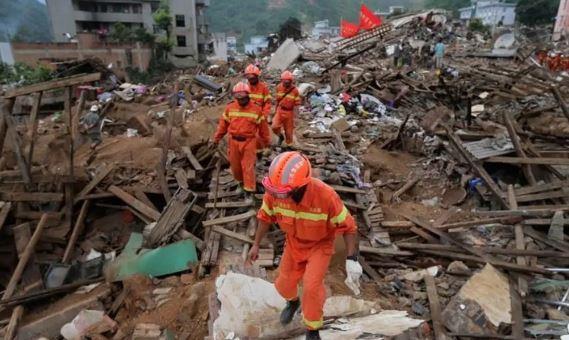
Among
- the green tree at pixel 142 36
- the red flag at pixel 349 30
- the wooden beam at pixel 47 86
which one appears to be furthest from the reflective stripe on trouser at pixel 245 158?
the green tree at pixel 142 36

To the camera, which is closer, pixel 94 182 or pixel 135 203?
pixel 135 203

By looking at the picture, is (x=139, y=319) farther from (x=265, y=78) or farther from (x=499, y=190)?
(x=265, y=78)

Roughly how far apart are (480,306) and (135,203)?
5546 mm

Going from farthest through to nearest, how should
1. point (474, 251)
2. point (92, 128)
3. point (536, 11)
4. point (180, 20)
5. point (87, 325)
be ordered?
1. point (536, 11)
2. point (180, 20)
3. point (92, 128)
4. point (474, 251)
5. point (87, 325)

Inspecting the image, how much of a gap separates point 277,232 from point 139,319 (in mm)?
1968

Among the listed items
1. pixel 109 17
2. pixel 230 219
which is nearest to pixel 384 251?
pixel 230 219

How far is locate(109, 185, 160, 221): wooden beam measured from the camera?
22.3ft

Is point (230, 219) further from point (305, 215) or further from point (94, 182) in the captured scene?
point (94, 182)

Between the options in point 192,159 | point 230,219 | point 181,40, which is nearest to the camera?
point 230,219

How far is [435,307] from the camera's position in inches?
167

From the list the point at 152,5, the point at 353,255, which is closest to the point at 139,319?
the point at 353,255

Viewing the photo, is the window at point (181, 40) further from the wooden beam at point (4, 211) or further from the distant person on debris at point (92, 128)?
the wooden beam at point (4, 211)

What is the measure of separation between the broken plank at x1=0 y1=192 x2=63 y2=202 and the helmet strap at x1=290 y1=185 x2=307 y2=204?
211 inches

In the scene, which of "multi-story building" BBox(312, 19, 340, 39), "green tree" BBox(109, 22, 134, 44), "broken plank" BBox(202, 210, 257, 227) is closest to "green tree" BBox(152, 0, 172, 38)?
"green tree" BBox(109, 22, 134, 44)
